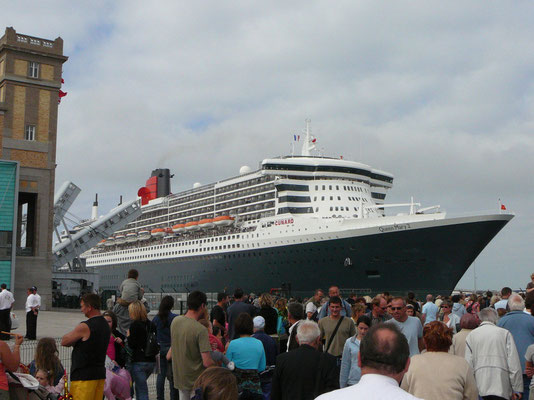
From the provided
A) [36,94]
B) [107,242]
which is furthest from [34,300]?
[107,242]

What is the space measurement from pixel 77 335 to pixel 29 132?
82.3 feet

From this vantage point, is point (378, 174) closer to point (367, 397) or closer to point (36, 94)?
point (36, 94)

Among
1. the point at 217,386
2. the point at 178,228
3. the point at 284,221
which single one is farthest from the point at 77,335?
the point at 178,228

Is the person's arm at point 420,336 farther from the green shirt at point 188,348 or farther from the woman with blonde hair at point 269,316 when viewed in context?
the green shirt at point 188,348

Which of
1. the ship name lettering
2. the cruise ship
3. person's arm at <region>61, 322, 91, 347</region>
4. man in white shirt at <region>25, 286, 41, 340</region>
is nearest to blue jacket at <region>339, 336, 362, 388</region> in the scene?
person's arm at <region>61, 322, 91, 347</region>

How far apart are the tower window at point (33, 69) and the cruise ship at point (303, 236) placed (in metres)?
15.0

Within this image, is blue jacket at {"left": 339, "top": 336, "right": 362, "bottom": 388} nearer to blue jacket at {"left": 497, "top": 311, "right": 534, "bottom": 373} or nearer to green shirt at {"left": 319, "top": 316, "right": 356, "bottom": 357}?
green shirt at {"left": 319, "top": 316, "right": 356, "bottom": 357}

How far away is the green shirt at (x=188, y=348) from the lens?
5527 millimetres

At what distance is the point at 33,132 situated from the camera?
1116 inches

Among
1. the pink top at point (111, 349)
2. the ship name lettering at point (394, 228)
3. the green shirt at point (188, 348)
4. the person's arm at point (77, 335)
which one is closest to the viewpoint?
the person's arm at point (77, 335)

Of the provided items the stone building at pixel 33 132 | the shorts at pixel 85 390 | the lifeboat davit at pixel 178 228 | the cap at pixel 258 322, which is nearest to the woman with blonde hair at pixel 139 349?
the cap at pixel 258 322

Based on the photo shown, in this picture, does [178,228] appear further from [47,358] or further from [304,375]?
[304,375]

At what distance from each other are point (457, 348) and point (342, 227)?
27490mm

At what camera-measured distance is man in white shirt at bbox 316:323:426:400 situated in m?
2.42
